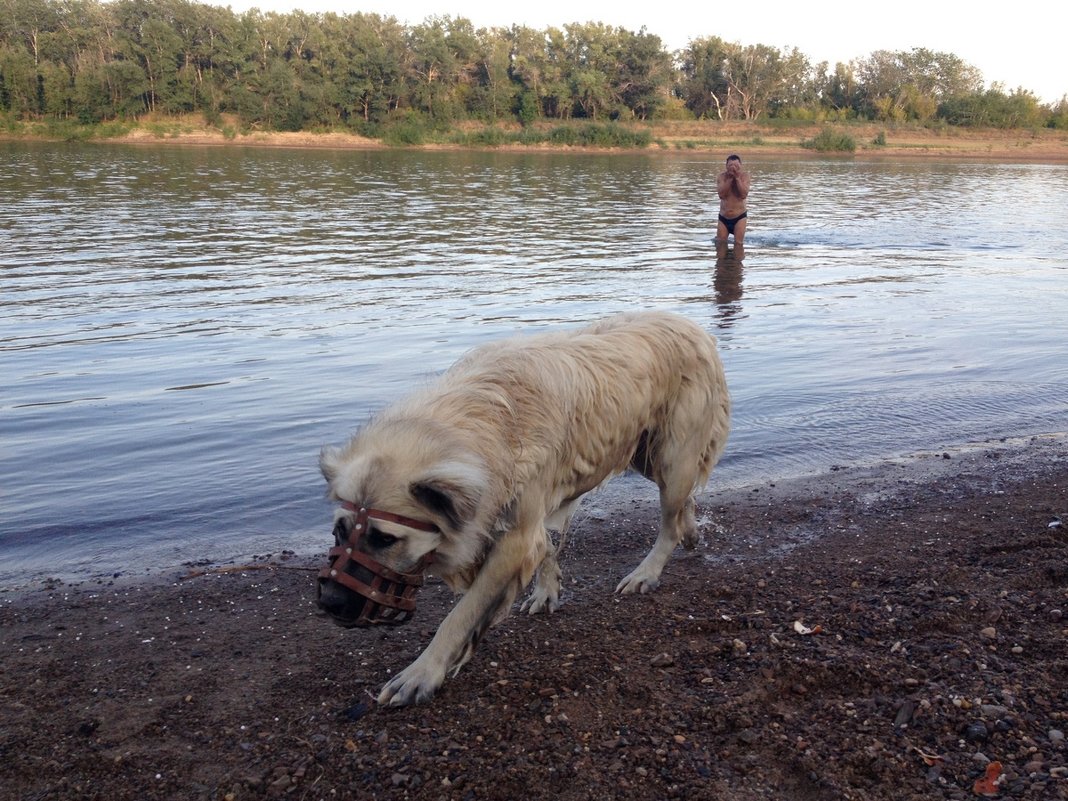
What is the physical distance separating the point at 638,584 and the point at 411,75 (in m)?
108

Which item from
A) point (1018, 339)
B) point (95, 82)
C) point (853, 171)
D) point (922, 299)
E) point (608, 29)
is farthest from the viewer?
point (608, 29)

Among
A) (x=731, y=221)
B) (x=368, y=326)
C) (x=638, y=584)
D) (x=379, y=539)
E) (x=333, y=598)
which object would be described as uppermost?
(x=731, y=221)

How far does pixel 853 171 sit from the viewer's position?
2741 inches

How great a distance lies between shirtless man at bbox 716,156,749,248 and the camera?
2552cm

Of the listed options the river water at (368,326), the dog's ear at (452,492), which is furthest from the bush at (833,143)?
the dog's ear at (452,492)

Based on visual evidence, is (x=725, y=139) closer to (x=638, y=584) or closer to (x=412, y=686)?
(x=638, y=584)

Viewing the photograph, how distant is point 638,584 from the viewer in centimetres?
626

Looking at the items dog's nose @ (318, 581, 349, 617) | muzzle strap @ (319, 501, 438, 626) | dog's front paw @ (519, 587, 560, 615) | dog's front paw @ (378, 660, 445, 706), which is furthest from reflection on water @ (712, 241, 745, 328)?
dog's nose @ (318, 581, 349, 617)

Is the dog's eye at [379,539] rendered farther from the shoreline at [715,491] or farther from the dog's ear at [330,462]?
the shoreline at [715,491]

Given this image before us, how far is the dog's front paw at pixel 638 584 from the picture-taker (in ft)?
20.4

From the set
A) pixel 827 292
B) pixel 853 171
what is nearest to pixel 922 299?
pixel 827 292

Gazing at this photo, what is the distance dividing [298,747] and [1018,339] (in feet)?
49.6

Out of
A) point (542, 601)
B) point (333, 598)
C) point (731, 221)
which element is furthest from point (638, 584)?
point (731, 221)

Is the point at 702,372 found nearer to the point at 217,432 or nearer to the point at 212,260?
the point at 217,432
